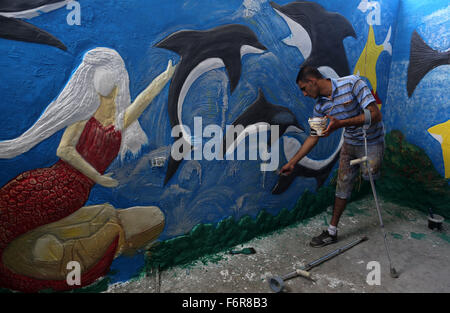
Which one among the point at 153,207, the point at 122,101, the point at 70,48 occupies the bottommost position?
the point at 153,207

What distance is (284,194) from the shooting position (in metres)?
2.97

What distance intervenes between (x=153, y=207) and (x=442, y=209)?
11.8ft

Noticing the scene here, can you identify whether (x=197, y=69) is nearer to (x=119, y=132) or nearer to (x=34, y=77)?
(x=119, y=132)

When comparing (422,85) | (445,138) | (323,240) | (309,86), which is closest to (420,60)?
(422,85)

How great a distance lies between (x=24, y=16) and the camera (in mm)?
1549

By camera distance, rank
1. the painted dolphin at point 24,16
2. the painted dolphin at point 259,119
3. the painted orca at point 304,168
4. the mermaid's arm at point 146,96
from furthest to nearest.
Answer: the painted orca at point 304,168 < the painted dolphin at point 259,119 < the mermaid's arm at point 146,96 < the painted dolphin at point 24,16

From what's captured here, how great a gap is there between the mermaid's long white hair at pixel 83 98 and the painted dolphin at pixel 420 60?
3536mm

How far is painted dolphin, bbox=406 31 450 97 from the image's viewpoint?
3.11 m

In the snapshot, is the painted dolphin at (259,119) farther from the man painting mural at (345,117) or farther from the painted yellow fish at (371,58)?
the painted yellow fish at (371,58)

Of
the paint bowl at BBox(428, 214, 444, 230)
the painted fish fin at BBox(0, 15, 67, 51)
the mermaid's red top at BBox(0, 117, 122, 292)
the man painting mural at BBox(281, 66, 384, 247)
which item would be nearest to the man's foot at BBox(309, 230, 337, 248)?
the man painting mural at BBox(281, 66, 384, 247)

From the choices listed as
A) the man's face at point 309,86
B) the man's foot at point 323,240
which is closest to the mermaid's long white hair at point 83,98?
the man's face at point 309,86

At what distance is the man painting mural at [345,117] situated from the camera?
7.39 feet

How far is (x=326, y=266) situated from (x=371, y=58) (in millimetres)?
2679
